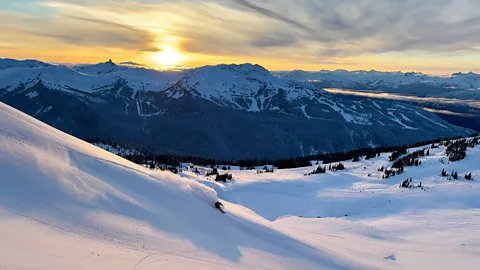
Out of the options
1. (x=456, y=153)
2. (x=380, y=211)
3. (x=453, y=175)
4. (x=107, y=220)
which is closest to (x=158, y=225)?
(x=107, y=220)

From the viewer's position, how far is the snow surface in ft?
15.9

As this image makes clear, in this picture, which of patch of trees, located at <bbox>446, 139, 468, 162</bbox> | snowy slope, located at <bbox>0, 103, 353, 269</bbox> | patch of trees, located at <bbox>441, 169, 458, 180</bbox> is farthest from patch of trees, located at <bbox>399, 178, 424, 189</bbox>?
snowy slope, located at <bbox>0, 103, 353, 269</bbox>

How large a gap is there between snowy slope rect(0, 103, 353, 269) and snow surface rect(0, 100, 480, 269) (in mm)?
22

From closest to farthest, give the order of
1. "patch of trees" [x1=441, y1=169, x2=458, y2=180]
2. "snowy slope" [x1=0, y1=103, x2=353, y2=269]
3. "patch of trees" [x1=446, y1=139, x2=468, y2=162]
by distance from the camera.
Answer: "snowy slope" [x1=0, y1=103, x2=353, y2=269] → "patch of trees" [x1=441, y1=169, x2=458, y2=180] → "patch of trees" [x1=446, y1=139, x2=468, y2=162]

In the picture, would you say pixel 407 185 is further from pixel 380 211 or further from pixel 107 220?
pixel 107 220

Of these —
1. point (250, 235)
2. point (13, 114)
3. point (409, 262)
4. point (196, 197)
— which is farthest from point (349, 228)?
point (13, 114)

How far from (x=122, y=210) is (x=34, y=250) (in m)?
2.14

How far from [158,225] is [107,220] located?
1.03 m

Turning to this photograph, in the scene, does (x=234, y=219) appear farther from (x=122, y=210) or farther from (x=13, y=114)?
(x=13, y=114)

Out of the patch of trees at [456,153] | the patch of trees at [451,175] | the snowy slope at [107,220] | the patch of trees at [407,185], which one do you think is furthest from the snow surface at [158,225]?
the patch of trees at [456,153]

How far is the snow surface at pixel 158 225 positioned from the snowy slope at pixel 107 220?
0.02m

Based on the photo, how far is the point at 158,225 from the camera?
6477 mm

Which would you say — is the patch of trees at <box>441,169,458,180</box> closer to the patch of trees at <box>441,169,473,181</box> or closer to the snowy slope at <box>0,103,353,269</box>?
the patch of trees at <box>441,169,473,181</box>

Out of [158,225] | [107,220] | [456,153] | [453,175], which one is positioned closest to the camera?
[107,220]
